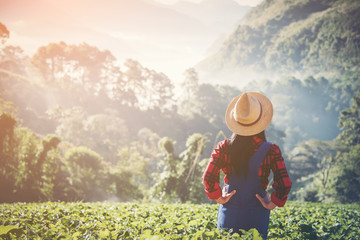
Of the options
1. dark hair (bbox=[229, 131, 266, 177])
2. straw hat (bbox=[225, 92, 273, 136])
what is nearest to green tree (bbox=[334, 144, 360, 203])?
straw hat (bbox=[225, 92, 273, 136])

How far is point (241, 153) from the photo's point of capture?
231 cm

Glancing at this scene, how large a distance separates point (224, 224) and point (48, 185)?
47.5 ft

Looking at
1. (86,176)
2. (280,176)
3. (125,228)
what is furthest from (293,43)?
(125,228)

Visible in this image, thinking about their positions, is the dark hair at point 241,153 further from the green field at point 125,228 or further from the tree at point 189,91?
the tree at point 189,91

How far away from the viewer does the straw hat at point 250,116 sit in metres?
2.37

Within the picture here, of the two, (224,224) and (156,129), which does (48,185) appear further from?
(156,129)

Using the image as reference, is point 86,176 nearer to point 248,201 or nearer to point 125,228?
point 125,228

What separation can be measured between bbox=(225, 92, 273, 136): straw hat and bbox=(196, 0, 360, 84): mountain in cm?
7761

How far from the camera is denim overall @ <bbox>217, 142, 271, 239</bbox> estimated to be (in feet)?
7.39

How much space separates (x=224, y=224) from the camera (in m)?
2.40

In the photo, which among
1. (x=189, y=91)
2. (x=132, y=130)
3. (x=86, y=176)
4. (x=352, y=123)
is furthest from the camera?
(x=189, y=91)

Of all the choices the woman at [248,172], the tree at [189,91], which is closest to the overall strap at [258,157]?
the woman at [248,172]

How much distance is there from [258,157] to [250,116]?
42 centimetres

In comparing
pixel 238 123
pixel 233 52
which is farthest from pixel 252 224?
pixel 233 52
